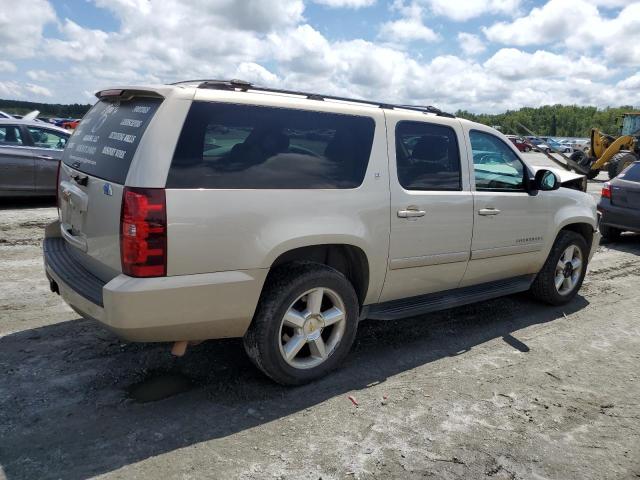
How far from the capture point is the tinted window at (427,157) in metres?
3.91

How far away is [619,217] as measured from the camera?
866 centimetres

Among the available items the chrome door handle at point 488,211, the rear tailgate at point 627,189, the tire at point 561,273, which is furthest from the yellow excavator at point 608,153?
the chrome door handle at point 488,211

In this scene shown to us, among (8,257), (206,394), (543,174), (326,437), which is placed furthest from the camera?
(8,257)

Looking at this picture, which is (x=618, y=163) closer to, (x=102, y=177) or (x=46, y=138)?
(x=46, y=138)

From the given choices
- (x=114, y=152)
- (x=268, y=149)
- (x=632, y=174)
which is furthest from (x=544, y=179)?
(x=632, y=174)

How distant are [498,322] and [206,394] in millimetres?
2866

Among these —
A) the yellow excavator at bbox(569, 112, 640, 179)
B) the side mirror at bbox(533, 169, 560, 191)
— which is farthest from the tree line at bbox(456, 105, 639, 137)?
the side mirror at bbox(533, 169, 560, 191)

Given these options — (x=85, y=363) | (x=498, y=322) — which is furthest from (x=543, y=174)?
(x=85, y=363)

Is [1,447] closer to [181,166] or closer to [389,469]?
[181,166]

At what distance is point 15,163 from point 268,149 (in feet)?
25.2

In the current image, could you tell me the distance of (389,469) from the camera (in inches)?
109

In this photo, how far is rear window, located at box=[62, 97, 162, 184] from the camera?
3.01m

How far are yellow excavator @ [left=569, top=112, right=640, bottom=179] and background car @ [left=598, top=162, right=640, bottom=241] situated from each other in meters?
13.0

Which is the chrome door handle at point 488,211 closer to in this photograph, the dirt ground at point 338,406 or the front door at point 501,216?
the front door at point 501,216
